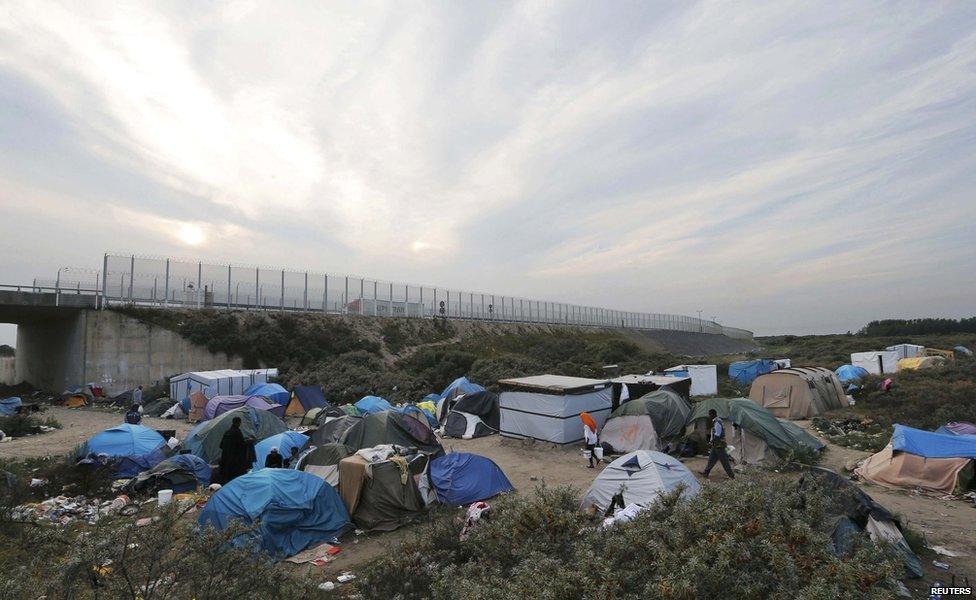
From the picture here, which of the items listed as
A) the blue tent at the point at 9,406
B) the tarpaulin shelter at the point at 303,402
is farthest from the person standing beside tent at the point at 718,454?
the blue tent at the point at 9,406

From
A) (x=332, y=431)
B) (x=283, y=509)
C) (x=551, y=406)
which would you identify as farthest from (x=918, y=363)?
(x=283, y=509)

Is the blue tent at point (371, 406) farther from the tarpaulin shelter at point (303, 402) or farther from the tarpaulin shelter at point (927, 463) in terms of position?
the tarpaulin shelter at point (927, 463)

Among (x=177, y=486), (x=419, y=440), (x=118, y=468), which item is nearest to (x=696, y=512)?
(x=419, y=440)

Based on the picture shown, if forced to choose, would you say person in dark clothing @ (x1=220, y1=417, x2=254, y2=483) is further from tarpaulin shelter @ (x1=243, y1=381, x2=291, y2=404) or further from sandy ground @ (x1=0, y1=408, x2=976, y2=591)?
tarpaulin shelter @ (x1=243, y1=381, x2=291, y2=404)

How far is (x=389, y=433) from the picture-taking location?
507 inches

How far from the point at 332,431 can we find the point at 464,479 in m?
5.06

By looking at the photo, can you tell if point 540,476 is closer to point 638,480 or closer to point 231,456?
point 638,480

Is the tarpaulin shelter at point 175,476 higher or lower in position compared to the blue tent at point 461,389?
lower

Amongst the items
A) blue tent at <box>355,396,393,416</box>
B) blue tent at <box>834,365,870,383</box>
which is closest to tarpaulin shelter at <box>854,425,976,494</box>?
blue tent at <box>355,396,393,416</box>

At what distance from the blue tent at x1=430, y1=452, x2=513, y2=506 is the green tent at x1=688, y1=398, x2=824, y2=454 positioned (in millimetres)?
6633

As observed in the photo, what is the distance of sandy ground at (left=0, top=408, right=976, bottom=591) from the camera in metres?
7.73

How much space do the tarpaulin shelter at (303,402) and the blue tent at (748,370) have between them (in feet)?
73.0

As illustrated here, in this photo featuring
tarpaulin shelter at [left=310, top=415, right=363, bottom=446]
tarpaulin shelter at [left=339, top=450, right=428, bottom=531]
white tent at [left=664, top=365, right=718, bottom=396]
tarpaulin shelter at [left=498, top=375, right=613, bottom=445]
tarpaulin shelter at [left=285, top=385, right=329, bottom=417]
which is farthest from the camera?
white tent at [left=664, top=365, right=718, bottom=396]

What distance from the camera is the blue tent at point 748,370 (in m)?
27.7
